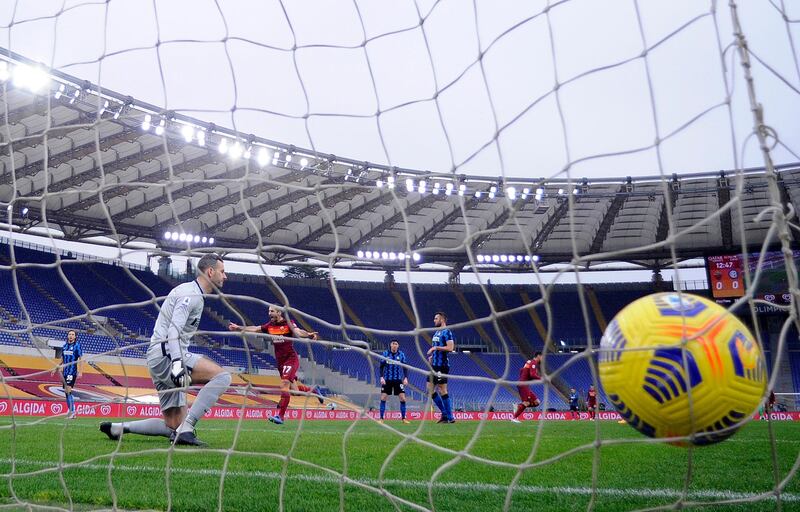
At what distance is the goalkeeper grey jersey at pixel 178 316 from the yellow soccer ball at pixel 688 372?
3216mm

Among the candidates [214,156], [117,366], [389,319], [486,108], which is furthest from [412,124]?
[389,319]

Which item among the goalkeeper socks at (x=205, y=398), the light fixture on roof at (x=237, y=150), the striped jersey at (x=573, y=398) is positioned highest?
the light fixture on roof at (x=237, y=150)

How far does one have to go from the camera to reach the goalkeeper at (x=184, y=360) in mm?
Result: 4816

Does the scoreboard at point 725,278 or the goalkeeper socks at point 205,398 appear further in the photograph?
the scoreboard at point 725,278

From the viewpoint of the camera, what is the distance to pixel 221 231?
23.9 m

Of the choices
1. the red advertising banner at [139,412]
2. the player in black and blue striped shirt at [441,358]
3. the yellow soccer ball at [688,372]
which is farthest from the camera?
the red advertising banner at [139,412]

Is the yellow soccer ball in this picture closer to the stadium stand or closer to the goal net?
the goal net

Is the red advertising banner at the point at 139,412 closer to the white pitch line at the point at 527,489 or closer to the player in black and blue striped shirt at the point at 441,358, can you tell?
the player in black and blue striped shirt at the point at 441,358

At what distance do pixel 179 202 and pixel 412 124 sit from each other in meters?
16.6

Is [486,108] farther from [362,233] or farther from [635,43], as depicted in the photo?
[362,233]

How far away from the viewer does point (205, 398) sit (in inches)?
205

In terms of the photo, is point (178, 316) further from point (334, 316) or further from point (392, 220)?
point (334, 316)

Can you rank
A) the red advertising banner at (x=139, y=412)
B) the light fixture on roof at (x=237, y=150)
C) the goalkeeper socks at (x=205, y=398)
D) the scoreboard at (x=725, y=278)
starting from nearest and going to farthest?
the goalkeeper socks at (x=205, y=398) → the light fixture on roof at (x=237, y=150) → the red advertising banner at (x=139, y=412) → the scoreboard at (x=725, y=278)

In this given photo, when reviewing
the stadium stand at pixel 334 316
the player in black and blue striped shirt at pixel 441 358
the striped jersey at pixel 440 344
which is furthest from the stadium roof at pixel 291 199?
the striped jersey at pixel 440 344
